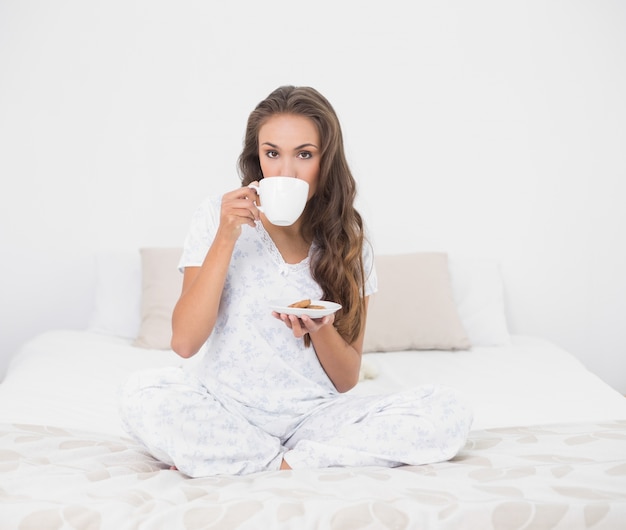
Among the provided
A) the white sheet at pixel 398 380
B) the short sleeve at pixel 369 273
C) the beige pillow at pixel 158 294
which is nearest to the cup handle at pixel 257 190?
the short sleeve at pixel 369 273

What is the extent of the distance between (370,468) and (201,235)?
2.14ft

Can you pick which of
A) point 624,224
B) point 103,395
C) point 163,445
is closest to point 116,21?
point 103,395

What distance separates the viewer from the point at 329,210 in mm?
1726

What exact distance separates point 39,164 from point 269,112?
169cm

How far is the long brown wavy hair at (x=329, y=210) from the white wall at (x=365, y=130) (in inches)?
53.7

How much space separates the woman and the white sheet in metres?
0.41

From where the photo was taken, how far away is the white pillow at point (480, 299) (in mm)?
2836

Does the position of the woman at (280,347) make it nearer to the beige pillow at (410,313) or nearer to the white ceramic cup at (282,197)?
the white ceramic cup at (282,197)

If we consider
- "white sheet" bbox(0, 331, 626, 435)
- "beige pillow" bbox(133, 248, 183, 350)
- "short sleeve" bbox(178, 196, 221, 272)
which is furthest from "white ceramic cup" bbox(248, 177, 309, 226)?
"beige pillow" bbox(133, 248, 183, 350)

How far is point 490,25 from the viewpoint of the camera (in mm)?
3135

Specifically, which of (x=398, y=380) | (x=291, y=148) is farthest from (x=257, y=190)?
(x=398, y=380)

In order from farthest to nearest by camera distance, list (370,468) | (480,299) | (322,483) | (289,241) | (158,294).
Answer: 1. (480,299)
2. (158,294)
3. (289,241)
4. (370,468)
5. (322,483)

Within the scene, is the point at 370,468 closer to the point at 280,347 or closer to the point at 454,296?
the point at 280,347

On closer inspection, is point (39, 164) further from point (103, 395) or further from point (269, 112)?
point (269, 112)
